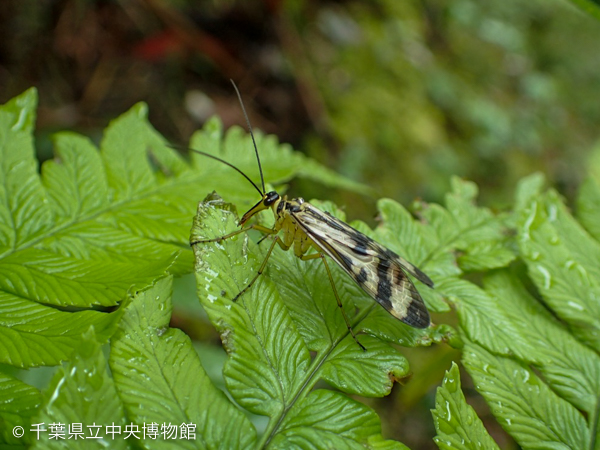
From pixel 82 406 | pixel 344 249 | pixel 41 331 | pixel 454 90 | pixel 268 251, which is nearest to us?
pixel 82 406

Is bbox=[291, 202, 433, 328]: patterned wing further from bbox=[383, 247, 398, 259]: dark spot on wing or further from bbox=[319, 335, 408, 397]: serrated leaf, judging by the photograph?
bbox=[319, 335, 408, 397]: serrated leaf

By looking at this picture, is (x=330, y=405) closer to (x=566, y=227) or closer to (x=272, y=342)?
(x=272, y=342)

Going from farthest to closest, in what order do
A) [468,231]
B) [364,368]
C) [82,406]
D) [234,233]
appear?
[468,231], [234,233], [364,368], [82,406]

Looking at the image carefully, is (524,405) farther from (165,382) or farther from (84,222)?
(84,222)

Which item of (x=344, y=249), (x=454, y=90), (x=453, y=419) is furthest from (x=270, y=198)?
(x=454, y=90)

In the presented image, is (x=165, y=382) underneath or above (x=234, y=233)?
underneath

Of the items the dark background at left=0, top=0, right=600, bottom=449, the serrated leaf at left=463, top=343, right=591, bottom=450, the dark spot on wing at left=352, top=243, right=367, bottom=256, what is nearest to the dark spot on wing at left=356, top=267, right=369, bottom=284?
the dark spot on wing at left=352, top=243, right=367, bottom=256

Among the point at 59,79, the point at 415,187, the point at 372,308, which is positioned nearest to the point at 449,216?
the point at 372,308
